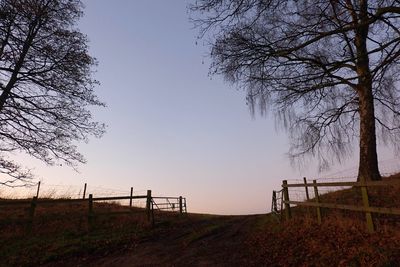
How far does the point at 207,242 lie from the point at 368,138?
332 inches

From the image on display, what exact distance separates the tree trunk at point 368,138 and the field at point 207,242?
109cm

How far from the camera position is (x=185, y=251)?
10.4 meters

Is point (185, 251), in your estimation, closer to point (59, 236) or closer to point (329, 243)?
point (329, 243)

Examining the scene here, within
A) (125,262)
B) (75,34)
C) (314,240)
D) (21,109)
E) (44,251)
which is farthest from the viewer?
(75,34)

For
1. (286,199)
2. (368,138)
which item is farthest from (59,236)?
(368,138)

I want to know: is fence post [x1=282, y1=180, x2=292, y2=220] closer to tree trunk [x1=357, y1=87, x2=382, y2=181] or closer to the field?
the field

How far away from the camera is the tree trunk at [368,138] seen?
49.6 feet

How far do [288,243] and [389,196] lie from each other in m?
6.11

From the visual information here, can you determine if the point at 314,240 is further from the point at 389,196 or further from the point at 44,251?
the point at 44,251

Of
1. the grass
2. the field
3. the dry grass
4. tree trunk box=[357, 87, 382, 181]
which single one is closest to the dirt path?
the field

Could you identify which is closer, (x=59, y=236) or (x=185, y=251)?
(x=185, y=251)

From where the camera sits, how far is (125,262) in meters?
9.90

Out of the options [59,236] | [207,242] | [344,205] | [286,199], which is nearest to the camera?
[344,205]

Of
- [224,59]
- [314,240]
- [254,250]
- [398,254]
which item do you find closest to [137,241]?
[254,250]
